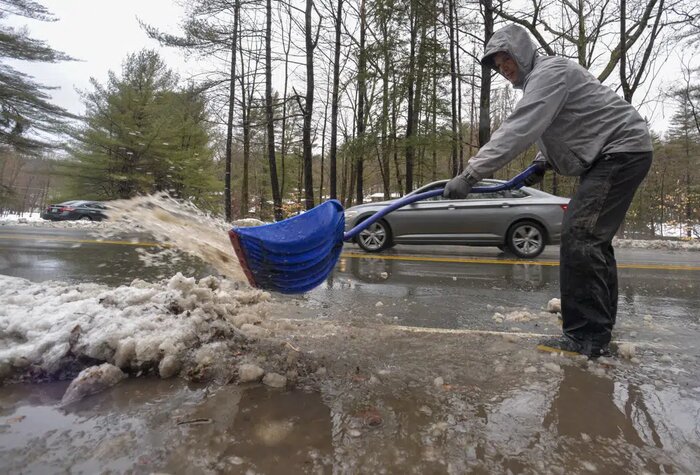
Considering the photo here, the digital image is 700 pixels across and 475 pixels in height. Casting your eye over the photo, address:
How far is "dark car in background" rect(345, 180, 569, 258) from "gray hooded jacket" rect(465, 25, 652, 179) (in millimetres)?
5149

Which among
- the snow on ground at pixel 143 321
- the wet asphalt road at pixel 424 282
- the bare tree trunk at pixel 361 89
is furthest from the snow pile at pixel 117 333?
the bare tree trunk at pixel 361 89

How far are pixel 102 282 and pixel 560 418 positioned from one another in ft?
13.9

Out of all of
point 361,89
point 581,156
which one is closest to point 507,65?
point 581,156

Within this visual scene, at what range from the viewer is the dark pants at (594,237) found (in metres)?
2.25

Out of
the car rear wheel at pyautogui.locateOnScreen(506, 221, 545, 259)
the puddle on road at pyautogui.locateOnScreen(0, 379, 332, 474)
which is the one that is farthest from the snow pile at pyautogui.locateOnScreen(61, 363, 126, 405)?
the car rear wheel at pyautogui.locateOnScreen(506, 221, 545, 259)

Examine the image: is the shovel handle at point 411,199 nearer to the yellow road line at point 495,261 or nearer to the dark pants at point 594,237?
the dark pants at point 594,237

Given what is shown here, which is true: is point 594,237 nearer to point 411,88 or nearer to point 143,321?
point 143,321

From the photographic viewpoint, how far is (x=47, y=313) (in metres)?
2.36

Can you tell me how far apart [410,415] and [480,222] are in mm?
6569

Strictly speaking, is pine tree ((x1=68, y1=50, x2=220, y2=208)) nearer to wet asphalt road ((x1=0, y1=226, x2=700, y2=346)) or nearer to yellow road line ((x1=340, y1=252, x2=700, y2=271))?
wet asphalt road ((x1=0, y1=226, x2=700, y2=346))

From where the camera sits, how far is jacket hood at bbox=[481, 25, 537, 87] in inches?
95.2

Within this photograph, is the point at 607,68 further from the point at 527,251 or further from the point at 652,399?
the point at 652,399

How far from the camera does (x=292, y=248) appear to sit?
7.88 feet

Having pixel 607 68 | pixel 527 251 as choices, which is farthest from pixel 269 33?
pixel 527 251
